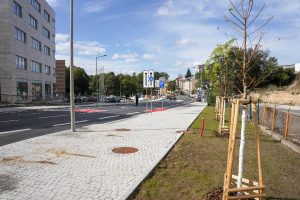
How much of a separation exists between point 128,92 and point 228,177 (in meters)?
108

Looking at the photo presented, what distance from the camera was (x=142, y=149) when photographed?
9.61 metres

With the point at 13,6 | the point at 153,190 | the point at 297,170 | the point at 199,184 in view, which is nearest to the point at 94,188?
the point at 153,190

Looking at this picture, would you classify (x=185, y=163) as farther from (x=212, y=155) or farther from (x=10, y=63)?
(x=10, y=63)

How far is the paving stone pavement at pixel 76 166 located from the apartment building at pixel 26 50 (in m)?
34.8

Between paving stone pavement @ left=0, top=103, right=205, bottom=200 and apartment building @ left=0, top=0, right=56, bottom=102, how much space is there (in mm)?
34817

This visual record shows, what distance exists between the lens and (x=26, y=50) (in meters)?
49.8

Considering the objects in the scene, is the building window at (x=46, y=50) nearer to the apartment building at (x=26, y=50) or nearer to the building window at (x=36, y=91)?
the apartment building at (x=26, y=50)

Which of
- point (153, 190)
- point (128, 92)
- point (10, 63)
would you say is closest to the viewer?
point (153, 190)

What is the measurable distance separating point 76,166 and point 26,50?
46.8 meters

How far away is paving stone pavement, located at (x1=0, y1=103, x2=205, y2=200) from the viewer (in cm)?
552

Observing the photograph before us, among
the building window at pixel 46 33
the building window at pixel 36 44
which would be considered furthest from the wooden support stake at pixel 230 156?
the building window at pixel 46 33

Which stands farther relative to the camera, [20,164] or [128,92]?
[128,92]

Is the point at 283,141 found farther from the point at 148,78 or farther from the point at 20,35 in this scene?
the point at 20,35

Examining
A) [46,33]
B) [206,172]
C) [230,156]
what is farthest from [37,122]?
[46,33]
